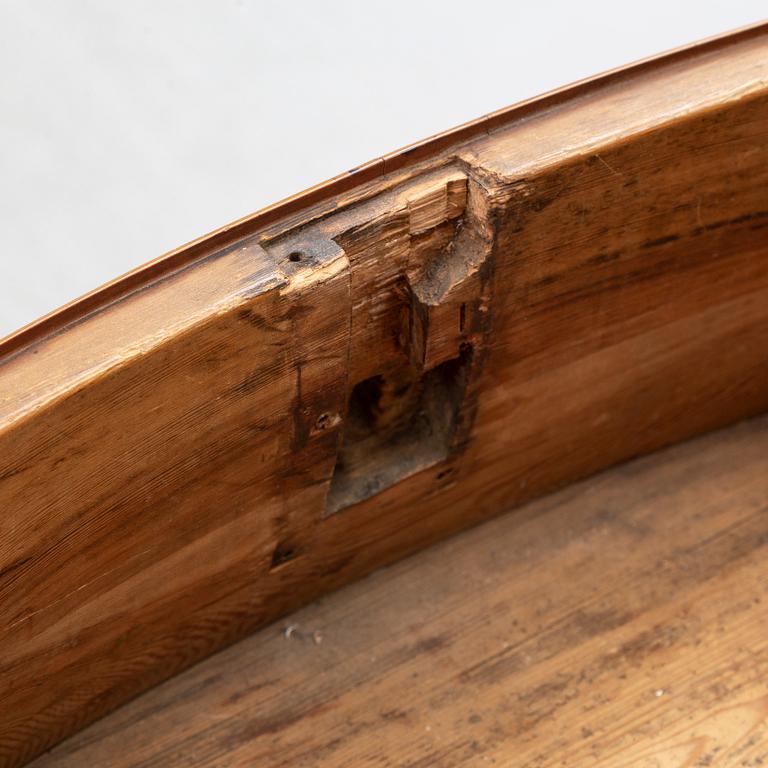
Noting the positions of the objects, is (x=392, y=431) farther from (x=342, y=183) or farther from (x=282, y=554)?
(x=342, y=183)

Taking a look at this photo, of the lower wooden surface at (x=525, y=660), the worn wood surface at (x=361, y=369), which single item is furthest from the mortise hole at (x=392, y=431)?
the lower wooden surface at (x=525, y=660)

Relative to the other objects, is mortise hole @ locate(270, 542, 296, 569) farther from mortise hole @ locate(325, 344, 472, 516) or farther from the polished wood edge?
the polished wood edge

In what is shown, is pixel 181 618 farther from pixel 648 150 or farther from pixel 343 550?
pixel 648 150

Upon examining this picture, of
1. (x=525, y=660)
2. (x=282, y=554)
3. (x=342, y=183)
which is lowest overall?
(x=525, y=660)

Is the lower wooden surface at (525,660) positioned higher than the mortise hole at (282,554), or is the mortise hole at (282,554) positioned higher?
the mortise hole at (282,554)

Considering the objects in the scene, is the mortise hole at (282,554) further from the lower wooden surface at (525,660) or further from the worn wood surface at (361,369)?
the lower wooden surface at (525,660)

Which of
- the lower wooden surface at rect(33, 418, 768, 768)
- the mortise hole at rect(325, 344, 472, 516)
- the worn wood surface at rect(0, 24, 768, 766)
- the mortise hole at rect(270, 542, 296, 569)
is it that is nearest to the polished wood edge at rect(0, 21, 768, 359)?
the worn wood surface at rect(0, 24, 768, 766)

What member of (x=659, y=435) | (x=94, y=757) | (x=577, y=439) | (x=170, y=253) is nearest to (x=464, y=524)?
(x=577, y=439)

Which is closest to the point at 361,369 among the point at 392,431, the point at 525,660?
the point at 392,431
